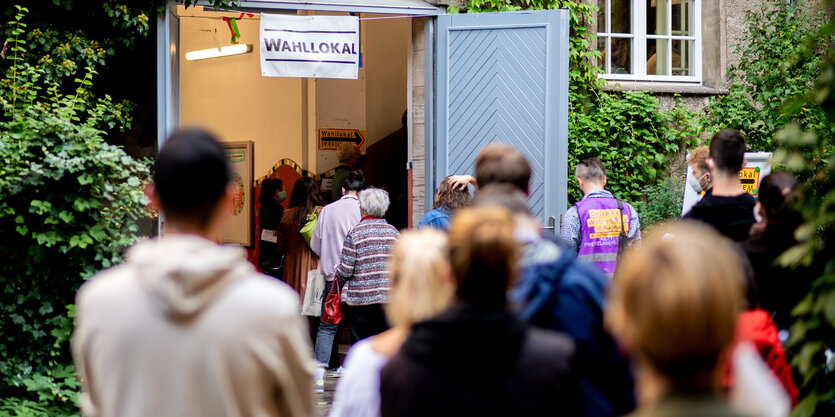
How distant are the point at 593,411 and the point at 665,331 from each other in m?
1.14

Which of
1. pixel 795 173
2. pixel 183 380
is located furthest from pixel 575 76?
pixel 183 380

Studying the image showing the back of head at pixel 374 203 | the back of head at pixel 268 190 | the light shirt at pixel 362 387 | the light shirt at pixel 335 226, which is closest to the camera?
the light shirt at pixel 362 387

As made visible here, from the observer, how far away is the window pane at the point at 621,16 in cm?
1073

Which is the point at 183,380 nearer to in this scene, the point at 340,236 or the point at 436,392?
the point at 436,392

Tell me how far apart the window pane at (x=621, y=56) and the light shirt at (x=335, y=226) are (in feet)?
11.8

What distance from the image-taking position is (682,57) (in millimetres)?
11047

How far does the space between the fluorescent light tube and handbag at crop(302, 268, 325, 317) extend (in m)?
4.92

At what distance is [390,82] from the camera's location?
43.4ft

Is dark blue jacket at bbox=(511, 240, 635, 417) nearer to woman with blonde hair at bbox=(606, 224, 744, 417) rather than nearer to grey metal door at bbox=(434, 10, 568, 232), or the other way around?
woman with blonde hair at bbox=(606, 224, 744, 417)

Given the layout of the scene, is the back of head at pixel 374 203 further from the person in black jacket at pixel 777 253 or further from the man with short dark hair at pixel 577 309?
the man with short dark hair at pixel 577 309

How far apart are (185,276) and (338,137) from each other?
10.8 m

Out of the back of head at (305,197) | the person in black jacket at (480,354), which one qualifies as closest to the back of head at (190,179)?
the person in black jacket at (480,354)

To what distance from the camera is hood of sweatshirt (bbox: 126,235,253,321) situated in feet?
7.25

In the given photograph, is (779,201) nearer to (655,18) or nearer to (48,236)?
(48,236)
